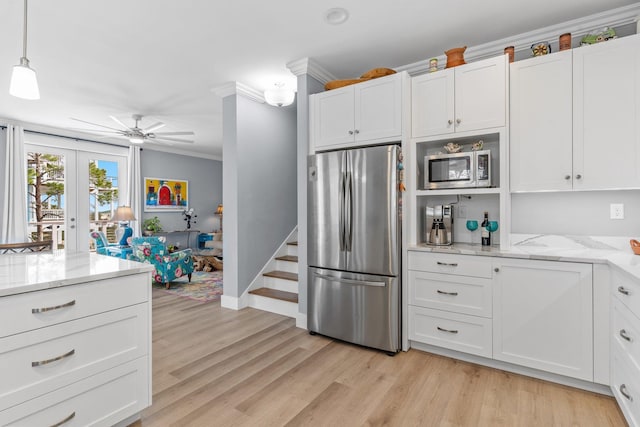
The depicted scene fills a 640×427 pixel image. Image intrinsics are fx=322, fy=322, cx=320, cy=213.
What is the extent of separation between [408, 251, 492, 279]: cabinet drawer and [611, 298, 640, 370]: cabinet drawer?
0.70m

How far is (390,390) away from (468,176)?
5.61 feet

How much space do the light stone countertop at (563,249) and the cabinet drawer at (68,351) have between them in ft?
6.66

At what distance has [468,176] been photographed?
2.61m

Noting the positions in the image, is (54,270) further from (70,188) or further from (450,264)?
(70,188)

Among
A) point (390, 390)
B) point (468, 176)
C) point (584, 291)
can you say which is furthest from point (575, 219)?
point (390, 390)

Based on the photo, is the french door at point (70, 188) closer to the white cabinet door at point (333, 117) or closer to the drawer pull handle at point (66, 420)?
the white cabinet door at point (333, 117)

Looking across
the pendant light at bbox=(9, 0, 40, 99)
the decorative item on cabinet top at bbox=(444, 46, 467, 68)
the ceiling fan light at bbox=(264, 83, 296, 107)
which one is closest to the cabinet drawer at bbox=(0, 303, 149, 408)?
the pendant light at bbox=(9, 0, 40, 99)

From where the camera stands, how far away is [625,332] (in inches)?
68.3

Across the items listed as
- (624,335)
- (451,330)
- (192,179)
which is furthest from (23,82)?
(192,179)

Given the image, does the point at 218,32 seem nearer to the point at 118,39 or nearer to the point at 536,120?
the point at 118,39

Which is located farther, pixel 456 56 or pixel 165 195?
pixel 165 195

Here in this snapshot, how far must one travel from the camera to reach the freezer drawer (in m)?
2.63

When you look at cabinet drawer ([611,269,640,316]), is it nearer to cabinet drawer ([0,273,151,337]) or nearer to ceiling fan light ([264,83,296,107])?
cabinet drawer ([0,273,151,337])

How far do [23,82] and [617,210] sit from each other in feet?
12.7
